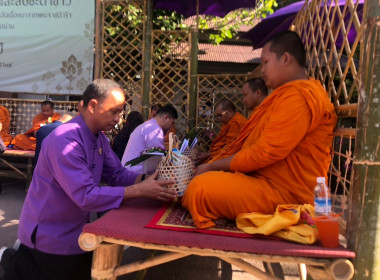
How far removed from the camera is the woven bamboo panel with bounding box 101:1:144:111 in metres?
5.37

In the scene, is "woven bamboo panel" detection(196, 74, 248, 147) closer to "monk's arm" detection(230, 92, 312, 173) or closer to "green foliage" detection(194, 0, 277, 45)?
"green foliage" detection(194, 0, 277, 45)

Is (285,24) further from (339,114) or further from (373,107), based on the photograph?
(373,107)

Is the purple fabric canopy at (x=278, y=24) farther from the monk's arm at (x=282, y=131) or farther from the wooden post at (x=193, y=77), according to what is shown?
the monk's arm at (x=282, y=131)

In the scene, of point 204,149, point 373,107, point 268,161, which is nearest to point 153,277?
point 268,161

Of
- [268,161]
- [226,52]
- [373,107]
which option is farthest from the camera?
[226,52]

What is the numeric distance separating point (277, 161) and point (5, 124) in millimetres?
6009

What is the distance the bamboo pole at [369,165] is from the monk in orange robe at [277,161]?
27cm

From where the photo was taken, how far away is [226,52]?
34.3 ft

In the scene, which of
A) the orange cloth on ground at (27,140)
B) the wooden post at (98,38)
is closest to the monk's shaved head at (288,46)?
the wooden post at (98,38)

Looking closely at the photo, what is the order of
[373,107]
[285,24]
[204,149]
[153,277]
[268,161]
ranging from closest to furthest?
[373,107], [268,161], [153,277], [285,24], [204,149]

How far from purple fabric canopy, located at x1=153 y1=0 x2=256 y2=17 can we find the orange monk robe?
4354 mm

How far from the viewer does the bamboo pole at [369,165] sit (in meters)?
1.38

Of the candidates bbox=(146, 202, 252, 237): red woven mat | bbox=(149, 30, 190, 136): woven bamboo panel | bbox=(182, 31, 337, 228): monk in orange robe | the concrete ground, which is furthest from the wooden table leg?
bbox=(149, 30, 190, 136): woven bamboo panel

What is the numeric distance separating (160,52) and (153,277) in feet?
13.0
